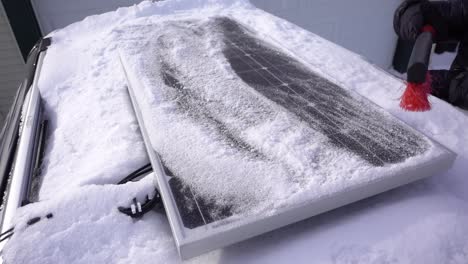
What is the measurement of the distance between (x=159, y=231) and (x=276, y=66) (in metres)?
0.87

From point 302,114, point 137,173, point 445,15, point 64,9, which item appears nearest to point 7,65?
point 64,9

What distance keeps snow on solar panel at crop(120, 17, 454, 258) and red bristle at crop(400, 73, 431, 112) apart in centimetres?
18

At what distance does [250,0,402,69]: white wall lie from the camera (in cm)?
381

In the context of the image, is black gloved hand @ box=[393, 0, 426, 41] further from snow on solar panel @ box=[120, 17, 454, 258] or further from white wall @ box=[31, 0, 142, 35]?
white wall @ box=[31, 0, 142, 35]

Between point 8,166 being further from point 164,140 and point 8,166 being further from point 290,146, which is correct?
point 290,146

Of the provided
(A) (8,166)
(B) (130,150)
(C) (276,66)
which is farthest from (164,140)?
(C) (276,66)

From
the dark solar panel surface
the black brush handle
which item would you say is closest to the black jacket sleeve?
the black brush handle

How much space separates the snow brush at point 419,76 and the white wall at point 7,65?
11.9 ft

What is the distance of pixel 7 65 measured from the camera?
3.38 m

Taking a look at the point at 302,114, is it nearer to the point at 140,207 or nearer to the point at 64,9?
the point at 140,207

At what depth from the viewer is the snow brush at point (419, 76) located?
0.95 metres

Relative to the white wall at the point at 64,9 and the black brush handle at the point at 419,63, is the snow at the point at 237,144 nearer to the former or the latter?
the black brush handle at the point at 419,63

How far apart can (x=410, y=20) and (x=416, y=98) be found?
36 centimetres

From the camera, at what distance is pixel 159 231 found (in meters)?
0.71
